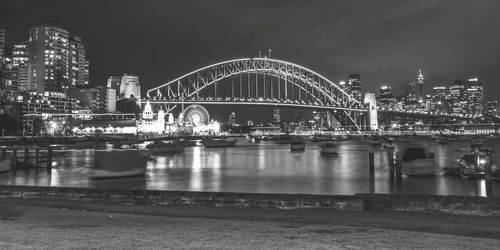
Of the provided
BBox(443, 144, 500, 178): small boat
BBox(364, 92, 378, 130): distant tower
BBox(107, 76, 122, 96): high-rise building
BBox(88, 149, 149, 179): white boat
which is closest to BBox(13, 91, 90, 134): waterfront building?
BBox(107, 76, 122, 96): high-rise building

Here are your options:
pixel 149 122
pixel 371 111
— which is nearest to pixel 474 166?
pixel 371 111

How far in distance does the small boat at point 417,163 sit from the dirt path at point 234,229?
16.1m

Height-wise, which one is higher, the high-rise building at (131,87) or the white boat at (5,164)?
the high-rise building at (131,87)

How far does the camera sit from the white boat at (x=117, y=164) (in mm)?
26234

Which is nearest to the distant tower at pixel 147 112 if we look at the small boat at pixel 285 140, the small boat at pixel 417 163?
the small boat at pixel 285 140

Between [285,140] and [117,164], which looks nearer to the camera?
[117,164]

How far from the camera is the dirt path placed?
7113mm

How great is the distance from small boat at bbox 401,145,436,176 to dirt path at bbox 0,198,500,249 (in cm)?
1611

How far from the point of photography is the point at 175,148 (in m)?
64.1

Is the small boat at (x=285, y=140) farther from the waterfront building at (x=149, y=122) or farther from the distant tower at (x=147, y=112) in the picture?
the distant tower at (x=147, y=112)

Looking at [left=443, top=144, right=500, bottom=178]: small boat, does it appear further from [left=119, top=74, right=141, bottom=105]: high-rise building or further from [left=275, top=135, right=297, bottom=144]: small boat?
[left=119, top=74, right=141, bottom=105]: high-rise building

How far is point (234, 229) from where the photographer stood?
848cm

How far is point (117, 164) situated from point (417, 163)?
53.4ft

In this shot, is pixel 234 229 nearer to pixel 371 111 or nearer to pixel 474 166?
pixel 474 166
